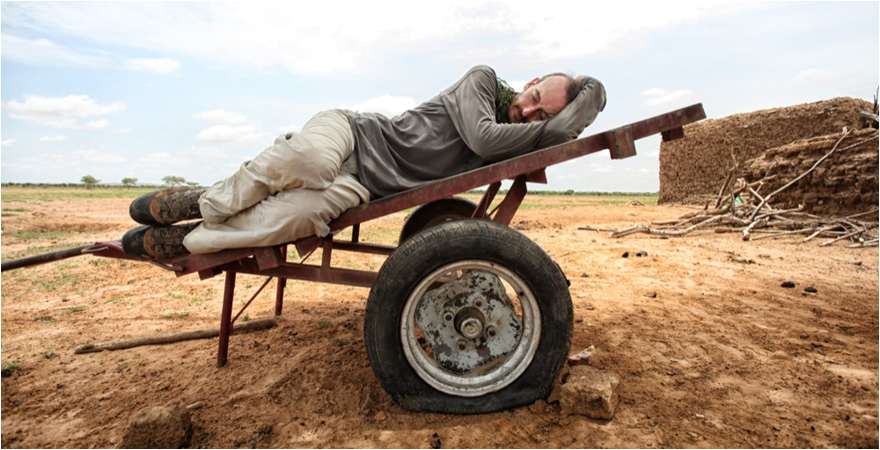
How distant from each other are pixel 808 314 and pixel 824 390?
1613 mm

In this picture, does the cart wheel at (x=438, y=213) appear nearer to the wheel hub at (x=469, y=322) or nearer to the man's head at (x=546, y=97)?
the man's head at (x=546, y=97)

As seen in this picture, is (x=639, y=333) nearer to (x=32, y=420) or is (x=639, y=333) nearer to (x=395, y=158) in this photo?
(x=395, y=158)

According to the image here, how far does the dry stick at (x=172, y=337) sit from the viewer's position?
3.20 meters

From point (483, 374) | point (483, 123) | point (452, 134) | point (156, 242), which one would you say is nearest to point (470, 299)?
point (483, 374)

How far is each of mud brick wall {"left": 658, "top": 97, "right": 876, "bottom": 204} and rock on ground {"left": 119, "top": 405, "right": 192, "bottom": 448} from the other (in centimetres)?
1193

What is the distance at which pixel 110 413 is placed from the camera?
229cm

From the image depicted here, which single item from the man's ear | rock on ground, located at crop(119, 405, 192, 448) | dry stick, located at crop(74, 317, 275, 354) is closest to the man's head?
the man's ear

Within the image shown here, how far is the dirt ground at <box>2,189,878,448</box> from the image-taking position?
1936 mm

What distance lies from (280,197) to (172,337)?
190cm

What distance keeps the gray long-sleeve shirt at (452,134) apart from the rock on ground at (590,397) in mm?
1163

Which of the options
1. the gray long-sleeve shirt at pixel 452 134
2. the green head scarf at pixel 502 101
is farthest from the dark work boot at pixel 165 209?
the green head scarf at pixel 502 101

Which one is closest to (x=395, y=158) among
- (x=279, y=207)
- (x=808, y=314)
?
(x=279, y=207)

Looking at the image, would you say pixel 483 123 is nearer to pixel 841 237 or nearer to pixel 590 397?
pixel 590 397

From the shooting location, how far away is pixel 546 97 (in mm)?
2549
